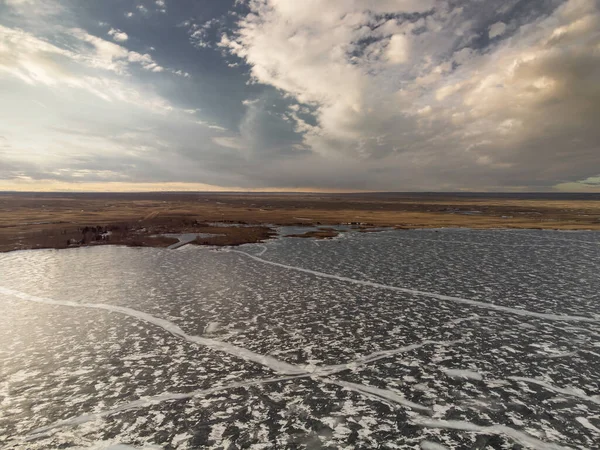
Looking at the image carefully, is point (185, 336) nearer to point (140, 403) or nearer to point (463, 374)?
point (140, 403)

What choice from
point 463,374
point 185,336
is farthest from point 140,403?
point 463,374

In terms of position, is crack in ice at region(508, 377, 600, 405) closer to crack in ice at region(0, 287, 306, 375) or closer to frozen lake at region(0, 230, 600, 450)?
frozen lake at region(0, 230, 600, 450)

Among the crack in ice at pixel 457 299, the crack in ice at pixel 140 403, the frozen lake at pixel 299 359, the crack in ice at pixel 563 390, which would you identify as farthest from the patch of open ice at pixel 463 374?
the crack in ice at pixel 457 299

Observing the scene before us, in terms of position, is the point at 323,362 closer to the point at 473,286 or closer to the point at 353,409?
the point at 353,409

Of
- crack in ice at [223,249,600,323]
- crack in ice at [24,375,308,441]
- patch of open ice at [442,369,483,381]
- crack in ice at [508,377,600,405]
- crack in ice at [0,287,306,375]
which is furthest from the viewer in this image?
crack in ice at [223,249,600,323]

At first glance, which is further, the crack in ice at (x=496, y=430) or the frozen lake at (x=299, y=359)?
the frozen lake at (x=299, y=359)

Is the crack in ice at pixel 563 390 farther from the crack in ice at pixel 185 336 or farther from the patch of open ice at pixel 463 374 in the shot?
the crack in ice at pixel 185 336

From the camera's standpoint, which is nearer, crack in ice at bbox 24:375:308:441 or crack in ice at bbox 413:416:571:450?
crack in ice at bbox 413:416:571:450

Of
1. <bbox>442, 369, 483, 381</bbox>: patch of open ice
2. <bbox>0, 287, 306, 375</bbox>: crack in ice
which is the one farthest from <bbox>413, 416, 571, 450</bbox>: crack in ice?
<bbox>0, 287, 306, 375</bbox>: crack in ice
